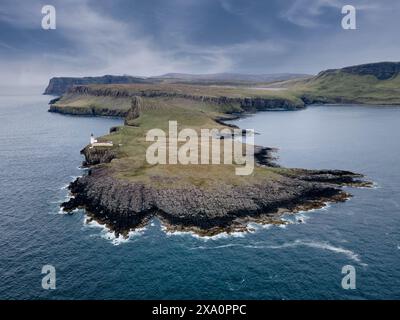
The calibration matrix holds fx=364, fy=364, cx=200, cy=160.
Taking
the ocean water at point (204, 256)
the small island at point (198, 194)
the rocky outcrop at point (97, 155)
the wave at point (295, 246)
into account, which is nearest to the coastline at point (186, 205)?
the small island at point (198, 194)

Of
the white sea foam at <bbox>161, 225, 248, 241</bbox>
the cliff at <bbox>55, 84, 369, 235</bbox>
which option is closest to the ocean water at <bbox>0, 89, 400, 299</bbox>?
the white sea foam at <bbox>161, 225, 248, 241</bbox>

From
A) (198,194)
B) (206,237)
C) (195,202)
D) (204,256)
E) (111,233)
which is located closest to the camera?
(204,256)

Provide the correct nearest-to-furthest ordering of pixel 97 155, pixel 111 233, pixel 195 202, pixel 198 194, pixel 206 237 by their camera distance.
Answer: pixel 206 237
pixel 111 233
pixel 195 202
pixel 198 194
pixel 97 155

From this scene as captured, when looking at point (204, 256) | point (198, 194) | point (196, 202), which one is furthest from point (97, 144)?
point (204, 256)

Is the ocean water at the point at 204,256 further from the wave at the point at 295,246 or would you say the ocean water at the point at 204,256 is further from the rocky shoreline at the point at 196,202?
the rocky shoreline at the point at 196,202

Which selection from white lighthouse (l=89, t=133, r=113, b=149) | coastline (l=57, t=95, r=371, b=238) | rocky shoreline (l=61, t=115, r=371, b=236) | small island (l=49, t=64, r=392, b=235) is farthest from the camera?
white lighthouse (l=89, t=133, r=113, b=149)

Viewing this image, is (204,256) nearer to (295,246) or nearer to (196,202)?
(295,246)

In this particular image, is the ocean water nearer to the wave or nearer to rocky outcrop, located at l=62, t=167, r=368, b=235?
the wave

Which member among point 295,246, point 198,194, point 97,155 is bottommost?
point 295,246

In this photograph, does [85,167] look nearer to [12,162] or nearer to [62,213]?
[12,162]

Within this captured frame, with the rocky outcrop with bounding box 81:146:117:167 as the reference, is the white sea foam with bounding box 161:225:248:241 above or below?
below

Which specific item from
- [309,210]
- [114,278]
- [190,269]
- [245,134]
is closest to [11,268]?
[114,278]
